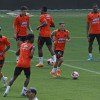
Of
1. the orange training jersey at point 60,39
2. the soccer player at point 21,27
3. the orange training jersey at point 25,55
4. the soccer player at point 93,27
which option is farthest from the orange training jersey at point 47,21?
the orange training jersey at point 25,55

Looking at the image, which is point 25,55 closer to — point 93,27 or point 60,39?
point 60,39

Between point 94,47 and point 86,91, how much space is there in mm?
13369

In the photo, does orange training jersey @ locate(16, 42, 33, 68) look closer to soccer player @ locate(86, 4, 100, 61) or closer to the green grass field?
the green grass field

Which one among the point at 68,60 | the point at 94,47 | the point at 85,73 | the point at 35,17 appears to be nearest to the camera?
the point at 85,73

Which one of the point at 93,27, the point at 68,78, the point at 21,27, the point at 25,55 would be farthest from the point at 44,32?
the point at 25,55

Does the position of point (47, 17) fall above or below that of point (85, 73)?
above

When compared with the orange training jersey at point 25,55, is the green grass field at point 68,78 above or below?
below

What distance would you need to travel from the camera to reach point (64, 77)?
1919cm
